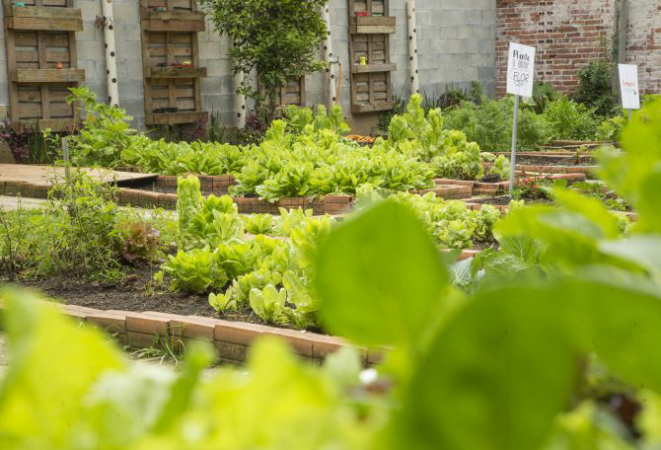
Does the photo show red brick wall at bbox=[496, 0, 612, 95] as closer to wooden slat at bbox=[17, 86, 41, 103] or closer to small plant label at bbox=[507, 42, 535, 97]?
small plant label at bbox=[507, 42, 535, 97]

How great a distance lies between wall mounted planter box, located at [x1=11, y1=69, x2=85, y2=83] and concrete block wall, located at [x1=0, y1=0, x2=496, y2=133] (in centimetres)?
18

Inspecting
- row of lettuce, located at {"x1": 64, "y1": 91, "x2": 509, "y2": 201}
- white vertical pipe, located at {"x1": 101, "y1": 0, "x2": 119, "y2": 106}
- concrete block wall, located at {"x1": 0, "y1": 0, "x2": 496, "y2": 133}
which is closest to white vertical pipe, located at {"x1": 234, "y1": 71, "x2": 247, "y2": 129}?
concrete block wall, located at {"x1": 0, "y1": 0, "x2": 496, "y2": 133}

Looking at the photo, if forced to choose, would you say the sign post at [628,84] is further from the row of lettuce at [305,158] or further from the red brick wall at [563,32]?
the red brick wall at [563,32]

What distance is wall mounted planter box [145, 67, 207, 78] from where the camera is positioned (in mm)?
11555

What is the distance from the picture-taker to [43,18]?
34.0 feet

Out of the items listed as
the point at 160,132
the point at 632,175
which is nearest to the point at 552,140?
the point at 160,132

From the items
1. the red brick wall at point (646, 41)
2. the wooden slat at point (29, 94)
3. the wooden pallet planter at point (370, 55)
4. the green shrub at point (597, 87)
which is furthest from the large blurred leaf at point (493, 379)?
the red brick wall at point (646, 41)

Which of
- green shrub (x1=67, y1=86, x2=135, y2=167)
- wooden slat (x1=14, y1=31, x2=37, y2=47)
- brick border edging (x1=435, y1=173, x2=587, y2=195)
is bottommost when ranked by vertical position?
brick border edging (x1=435, y1=173, x2=587, y2=195)

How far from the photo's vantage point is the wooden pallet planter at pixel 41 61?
33.4 feet

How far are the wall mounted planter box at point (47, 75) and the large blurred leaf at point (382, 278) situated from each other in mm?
10454

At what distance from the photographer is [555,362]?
1.11 feet

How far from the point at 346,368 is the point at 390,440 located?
0.17m

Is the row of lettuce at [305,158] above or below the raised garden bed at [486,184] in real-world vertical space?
above

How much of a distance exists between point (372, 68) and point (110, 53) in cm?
509
